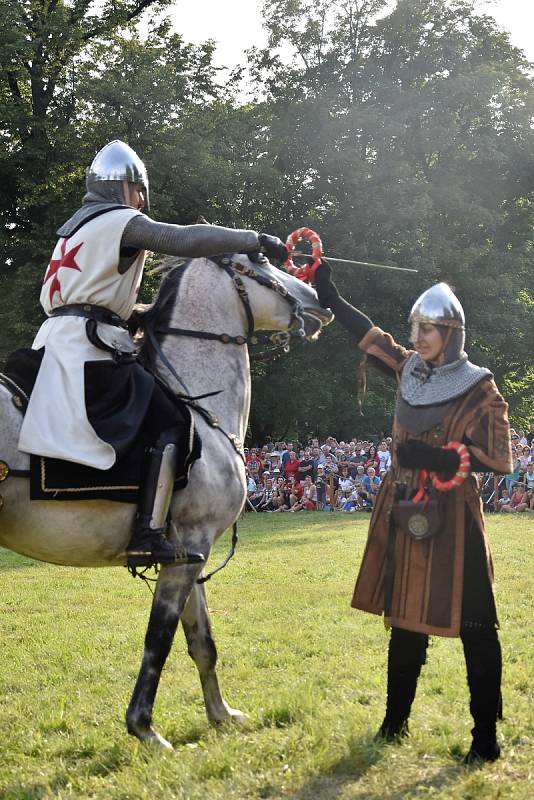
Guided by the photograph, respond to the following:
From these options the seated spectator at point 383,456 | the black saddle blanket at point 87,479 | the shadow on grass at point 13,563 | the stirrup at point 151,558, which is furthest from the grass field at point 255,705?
the seated spectator at point 383,456

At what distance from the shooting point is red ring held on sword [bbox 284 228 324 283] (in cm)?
579

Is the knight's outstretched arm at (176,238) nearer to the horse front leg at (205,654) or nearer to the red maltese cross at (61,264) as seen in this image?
the red maltese cross at (61,264)

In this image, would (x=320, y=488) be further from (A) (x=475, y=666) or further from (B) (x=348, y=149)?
(A) (x=475, y=666)

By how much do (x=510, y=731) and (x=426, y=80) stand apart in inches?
1306

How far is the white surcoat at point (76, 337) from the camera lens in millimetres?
4820

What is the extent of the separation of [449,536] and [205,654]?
71.9 inches

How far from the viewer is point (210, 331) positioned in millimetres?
5676

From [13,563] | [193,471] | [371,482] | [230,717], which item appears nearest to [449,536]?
[193,471]

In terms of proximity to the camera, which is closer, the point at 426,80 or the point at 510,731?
the point at 510,731

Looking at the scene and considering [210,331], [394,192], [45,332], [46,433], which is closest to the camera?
[46,433]

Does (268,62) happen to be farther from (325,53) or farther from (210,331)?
(210,331)

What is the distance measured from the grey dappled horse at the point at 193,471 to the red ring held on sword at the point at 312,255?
79 millimetres

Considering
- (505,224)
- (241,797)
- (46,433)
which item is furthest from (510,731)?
(505,224)

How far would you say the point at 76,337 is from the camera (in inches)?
198
